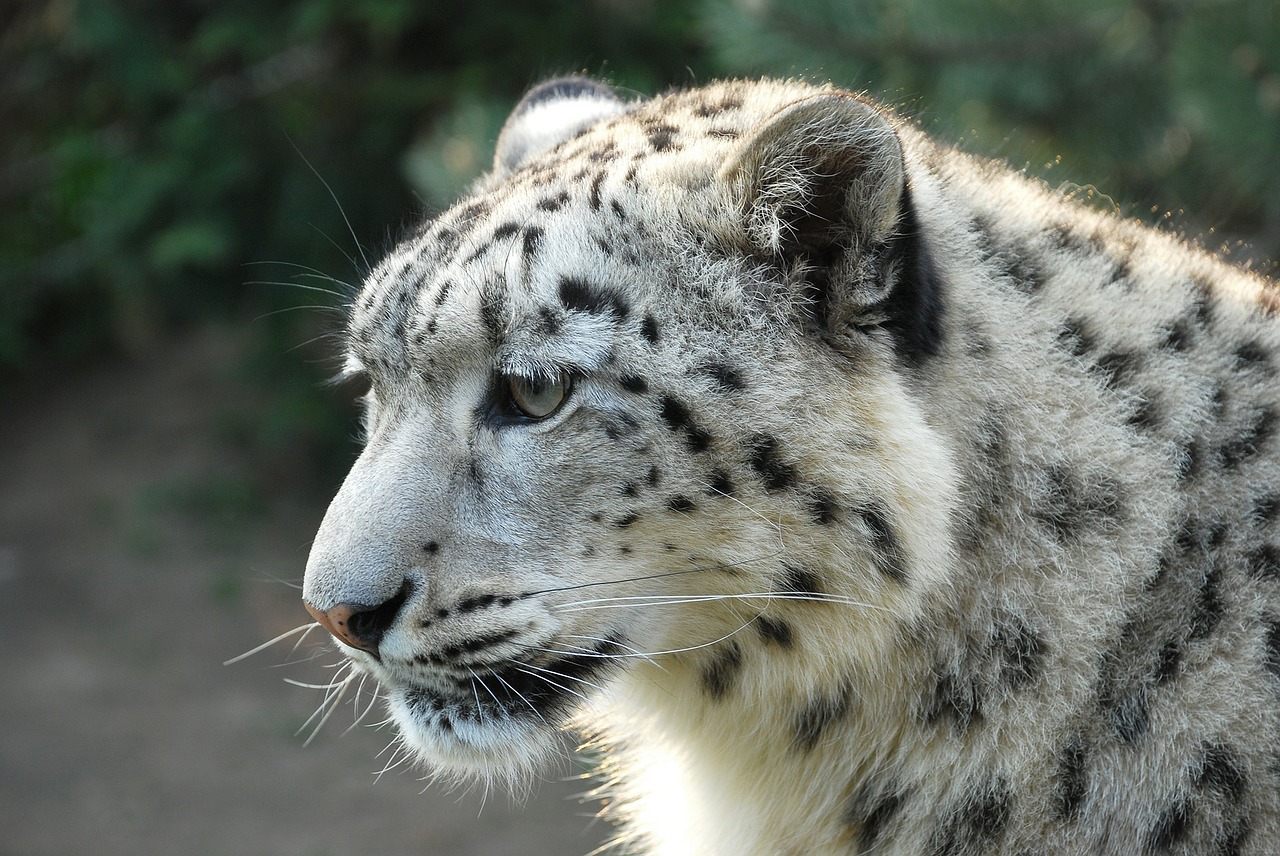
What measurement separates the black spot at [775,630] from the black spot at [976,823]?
0.62 meters

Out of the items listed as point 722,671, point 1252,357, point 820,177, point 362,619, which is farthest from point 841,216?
point 362,619

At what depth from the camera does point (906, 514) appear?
3.30 metres

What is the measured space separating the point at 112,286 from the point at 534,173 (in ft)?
36.6

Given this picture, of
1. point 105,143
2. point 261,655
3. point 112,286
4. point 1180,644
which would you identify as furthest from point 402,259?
point 112,286

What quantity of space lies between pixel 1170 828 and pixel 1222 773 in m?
0.19

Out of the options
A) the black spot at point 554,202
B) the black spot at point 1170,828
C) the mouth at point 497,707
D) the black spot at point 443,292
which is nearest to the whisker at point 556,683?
the mouth at point 497,707

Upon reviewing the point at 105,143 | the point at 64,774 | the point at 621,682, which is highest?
the point at 621,682

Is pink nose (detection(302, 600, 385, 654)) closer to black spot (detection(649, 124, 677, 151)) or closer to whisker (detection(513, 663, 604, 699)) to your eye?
whisker (detection(513, 663, 604, 699))

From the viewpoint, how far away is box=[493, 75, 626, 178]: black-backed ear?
4453 mm

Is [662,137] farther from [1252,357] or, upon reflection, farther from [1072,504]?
[1252,357]

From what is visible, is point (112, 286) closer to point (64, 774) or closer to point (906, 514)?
point (64, 774)

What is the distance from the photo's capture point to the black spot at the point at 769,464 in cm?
328

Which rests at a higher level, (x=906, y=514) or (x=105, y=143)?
(x=906, y=514)

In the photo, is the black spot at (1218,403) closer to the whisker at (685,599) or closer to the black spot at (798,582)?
the whisker at (685,599)
